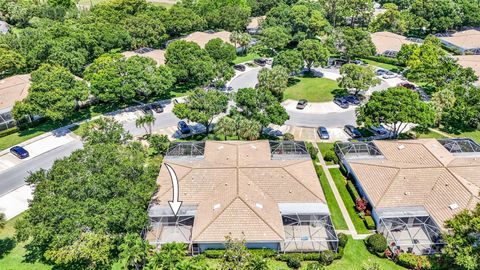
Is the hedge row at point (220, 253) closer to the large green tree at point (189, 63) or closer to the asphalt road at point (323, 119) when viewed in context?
the asphalt road at point (323, 119)

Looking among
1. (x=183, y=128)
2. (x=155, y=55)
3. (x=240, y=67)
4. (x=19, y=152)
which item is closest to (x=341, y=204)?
(x=183, y=128)

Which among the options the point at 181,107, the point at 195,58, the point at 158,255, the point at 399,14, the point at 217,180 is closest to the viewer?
the point at 158,255

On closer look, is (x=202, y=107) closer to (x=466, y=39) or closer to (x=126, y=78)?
(x=126, y=78)

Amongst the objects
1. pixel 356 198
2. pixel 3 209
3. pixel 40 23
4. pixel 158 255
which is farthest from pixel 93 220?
pixel 40 23

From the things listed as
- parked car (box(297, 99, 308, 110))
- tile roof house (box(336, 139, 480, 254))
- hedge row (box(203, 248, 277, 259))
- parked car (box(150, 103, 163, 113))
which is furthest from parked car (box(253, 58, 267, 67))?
hedge row (box(203, 248, 277, 259))

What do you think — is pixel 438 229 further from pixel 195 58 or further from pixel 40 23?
pixel 40 23

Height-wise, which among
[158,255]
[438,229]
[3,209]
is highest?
[158,255]

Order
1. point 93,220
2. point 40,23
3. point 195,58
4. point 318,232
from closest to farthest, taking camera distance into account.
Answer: point 93,220, point 318,232, point 195,58, point 40,23
